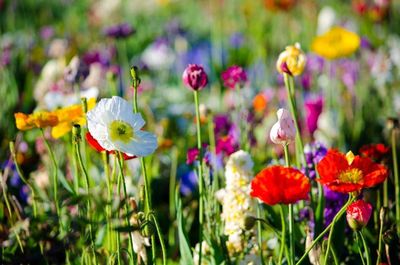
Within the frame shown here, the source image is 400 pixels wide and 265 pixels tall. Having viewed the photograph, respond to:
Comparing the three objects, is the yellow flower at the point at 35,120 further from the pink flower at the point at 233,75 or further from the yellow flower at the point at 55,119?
the pink flower at the point at 233,75

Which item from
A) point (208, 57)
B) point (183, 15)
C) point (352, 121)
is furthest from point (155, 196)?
point (183, 15)

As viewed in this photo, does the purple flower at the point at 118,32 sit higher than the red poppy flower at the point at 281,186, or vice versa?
the purple flower at the point at 118,32

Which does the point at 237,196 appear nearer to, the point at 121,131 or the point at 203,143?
the point at 203,143

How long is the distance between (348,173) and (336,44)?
1.29m

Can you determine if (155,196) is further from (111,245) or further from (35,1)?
(35,1)

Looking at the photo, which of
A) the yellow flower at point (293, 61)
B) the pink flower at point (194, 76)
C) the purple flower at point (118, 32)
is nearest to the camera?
the pink flower at point (194, 76)

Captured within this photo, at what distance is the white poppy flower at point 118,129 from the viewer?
1014mm

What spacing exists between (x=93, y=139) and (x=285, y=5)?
6.49ft

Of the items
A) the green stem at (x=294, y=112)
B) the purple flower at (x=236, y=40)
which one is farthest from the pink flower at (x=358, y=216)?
the purple flower at (x=236, y=40)

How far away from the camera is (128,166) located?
193cm

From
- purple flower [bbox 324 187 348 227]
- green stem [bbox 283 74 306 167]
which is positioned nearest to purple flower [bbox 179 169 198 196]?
green stem [bbox 283 74 306 167]

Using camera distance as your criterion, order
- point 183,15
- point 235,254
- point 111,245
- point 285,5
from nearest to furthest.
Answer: point 111,245 < point 235,254 < point 285,5 < point 183,15

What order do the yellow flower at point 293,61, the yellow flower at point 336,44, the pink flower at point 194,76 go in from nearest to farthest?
1. the pink flower at point 194,76
2. the yellow flower at point 293,61
3. the yellow flower at point 336,44

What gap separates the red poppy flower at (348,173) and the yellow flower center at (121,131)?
28 cm
